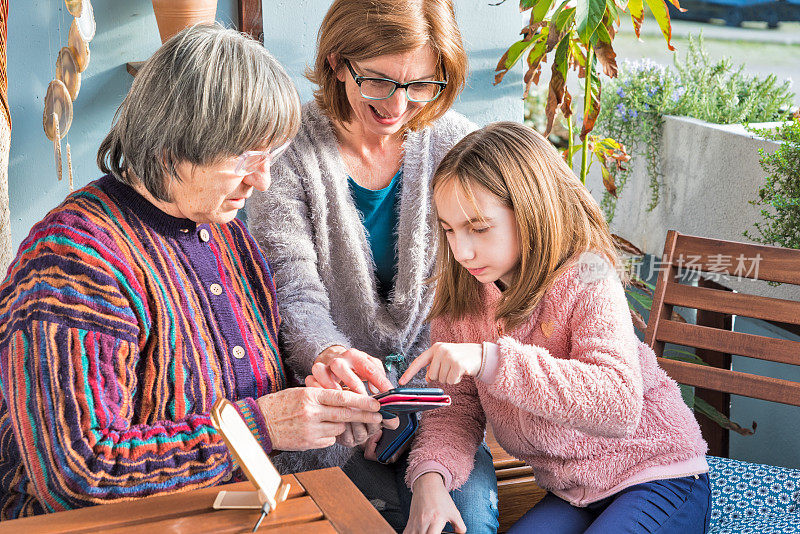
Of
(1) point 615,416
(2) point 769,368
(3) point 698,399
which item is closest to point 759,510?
(3) point 698,399

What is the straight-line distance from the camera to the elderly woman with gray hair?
1.20m

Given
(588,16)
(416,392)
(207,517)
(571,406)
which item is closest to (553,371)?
(571,406)

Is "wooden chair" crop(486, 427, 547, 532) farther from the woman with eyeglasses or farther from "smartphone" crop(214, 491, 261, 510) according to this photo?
"smartphone" crop(214, 491, 261, 510)

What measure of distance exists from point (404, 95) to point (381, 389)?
0.73m

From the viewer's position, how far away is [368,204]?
2043 mm

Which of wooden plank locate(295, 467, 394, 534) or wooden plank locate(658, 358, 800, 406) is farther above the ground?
wooden plank locate(295, 467, 394, 534)

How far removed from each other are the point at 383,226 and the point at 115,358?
0.94 metres

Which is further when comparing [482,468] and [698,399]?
[698,399]

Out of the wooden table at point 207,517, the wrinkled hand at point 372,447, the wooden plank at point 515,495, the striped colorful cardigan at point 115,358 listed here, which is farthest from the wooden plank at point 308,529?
the wooden plank at point 515,495

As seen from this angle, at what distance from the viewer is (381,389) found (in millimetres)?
1546

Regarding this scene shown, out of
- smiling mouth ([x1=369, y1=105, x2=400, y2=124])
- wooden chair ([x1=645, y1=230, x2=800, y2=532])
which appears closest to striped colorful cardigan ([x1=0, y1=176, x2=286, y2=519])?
smiling mouth ([x1=369, y1=105, x2=400, y2=124])

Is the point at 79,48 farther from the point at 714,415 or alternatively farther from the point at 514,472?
the point at 714,415

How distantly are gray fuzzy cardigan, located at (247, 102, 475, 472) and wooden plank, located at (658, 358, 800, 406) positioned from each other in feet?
2.44

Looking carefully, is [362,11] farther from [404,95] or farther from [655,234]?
[655,234]
